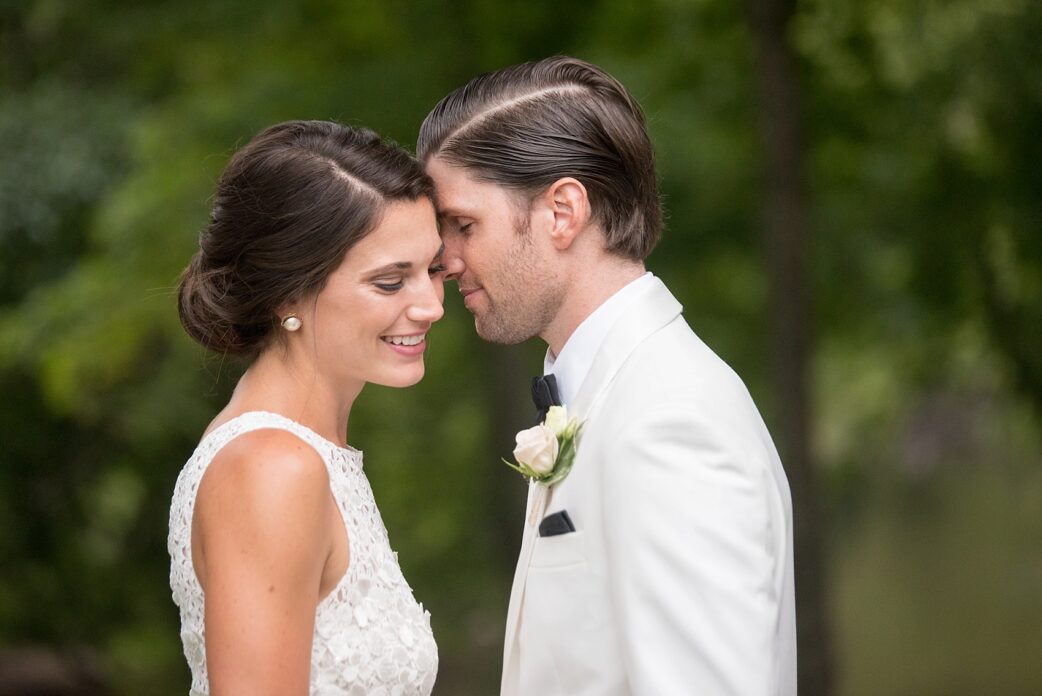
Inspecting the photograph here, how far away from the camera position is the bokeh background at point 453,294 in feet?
25.4

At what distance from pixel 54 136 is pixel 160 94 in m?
1.43

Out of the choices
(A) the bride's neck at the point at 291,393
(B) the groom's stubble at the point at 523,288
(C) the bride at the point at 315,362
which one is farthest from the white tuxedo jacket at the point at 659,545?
(A) the bride's neck at the point at 291,393

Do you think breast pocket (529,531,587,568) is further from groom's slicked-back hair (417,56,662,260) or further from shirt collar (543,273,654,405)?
groom's slicked-back hair (417,56,662,260)

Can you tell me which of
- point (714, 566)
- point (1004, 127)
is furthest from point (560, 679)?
point (1004, 127)

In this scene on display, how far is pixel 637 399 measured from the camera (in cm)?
269

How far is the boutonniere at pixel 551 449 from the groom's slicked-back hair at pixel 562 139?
1.54ft

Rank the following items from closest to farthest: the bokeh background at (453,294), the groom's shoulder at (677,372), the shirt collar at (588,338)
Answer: the groom's shoulder at (677,372), the shirt collar at (588,338), the bokeh background at (453,294)

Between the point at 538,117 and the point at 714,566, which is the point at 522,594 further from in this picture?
the point at 538,117

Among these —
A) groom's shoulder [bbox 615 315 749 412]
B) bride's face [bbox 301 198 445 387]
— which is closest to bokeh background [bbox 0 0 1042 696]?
bride's face [bbox 301 198 445 387]

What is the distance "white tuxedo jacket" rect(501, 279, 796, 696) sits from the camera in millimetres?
2465

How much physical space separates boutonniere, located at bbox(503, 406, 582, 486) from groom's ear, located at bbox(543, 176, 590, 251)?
1.46 ft

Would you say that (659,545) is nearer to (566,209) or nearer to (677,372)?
(677,372)

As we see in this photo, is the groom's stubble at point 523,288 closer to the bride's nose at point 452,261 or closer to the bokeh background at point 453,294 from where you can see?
the bride's nose at point 452,261

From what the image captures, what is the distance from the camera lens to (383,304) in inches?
119
